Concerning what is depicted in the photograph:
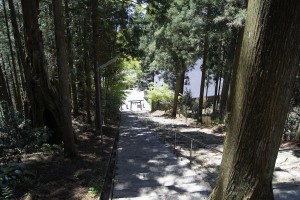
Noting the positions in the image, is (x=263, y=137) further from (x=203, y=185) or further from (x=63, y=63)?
(x=63, y=63)

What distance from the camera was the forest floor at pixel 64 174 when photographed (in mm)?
5559

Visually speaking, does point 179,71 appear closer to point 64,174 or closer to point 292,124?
point 292,124

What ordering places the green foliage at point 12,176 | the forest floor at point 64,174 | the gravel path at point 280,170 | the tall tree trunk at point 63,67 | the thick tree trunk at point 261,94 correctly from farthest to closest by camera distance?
the tall tree trunk at point 63,67 → the forest floor at point 64,174 → the green foliage at point 12,176 → the gravel path at point 280,170 → the thick tree trunk at point 261,94

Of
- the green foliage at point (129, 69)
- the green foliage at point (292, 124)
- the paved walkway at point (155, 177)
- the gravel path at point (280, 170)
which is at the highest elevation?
the green foliage at point (129, 69)

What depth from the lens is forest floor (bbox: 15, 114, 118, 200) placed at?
556cm

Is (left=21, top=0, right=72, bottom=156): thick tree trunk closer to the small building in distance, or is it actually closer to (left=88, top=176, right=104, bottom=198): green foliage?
(left=88, top=176, right=104, bottom=198): green foliage

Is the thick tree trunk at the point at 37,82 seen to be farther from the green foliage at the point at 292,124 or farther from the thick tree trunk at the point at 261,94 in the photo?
the green foliage at the point at 292,124

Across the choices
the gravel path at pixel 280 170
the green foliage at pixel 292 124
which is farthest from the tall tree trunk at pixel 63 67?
the green foliage at pixel 292 124

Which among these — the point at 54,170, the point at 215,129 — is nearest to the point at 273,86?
the point at 54,170

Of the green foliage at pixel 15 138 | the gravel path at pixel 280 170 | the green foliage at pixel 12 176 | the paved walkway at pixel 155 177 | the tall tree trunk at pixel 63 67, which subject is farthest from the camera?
the tall tree trunk at pixel 63 67

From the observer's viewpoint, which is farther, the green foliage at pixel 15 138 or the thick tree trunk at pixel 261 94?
the green foliage at pixel 15 138

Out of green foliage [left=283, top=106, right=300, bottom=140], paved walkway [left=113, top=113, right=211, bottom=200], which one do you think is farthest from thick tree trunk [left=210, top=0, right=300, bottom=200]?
green foliage [left=283, top=106, right=300, bottom=140]

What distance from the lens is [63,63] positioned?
7.73 m

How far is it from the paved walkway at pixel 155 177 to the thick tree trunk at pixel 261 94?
260 centimetres
